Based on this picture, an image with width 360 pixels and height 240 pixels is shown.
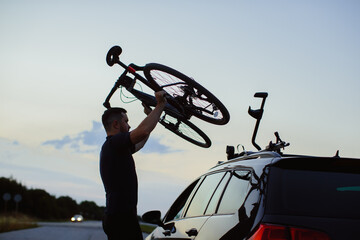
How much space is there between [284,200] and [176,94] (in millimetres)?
2887

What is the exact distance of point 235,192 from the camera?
3.94 m

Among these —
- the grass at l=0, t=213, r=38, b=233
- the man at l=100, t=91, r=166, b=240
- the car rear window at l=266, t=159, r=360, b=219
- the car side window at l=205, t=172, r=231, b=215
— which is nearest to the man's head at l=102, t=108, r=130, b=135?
the man at l=100, t=91, r=166, b=240

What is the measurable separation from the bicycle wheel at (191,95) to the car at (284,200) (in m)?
1.61

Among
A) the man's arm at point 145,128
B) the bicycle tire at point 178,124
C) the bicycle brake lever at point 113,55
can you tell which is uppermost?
the bicycle brake lever at point 113,55

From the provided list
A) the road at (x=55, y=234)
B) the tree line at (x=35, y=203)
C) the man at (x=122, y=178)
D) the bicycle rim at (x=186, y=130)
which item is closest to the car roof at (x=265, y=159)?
the man at (x=122, y=178)

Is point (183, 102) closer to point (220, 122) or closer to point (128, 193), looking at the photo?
point (220, 122)

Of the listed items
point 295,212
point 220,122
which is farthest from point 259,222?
point 220,122

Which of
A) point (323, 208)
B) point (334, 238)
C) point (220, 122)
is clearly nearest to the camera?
point (334, 238)

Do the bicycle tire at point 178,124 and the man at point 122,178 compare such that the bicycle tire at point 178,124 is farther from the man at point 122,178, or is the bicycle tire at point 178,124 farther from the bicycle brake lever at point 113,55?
the man at point 122,178

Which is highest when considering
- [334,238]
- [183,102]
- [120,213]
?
[183,102]

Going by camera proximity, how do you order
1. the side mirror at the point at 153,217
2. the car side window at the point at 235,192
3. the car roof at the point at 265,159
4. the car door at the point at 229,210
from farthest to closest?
the side mirror at the point at 153,217 → the car side window at the point at 235,192 → the car roof at the point at 265,159 → the car door at the point at 229,210

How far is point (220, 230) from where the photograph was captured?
12.0ft

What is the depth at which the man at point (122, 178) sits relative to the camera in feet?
15.9

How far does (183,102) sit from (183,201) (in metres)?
1.06
